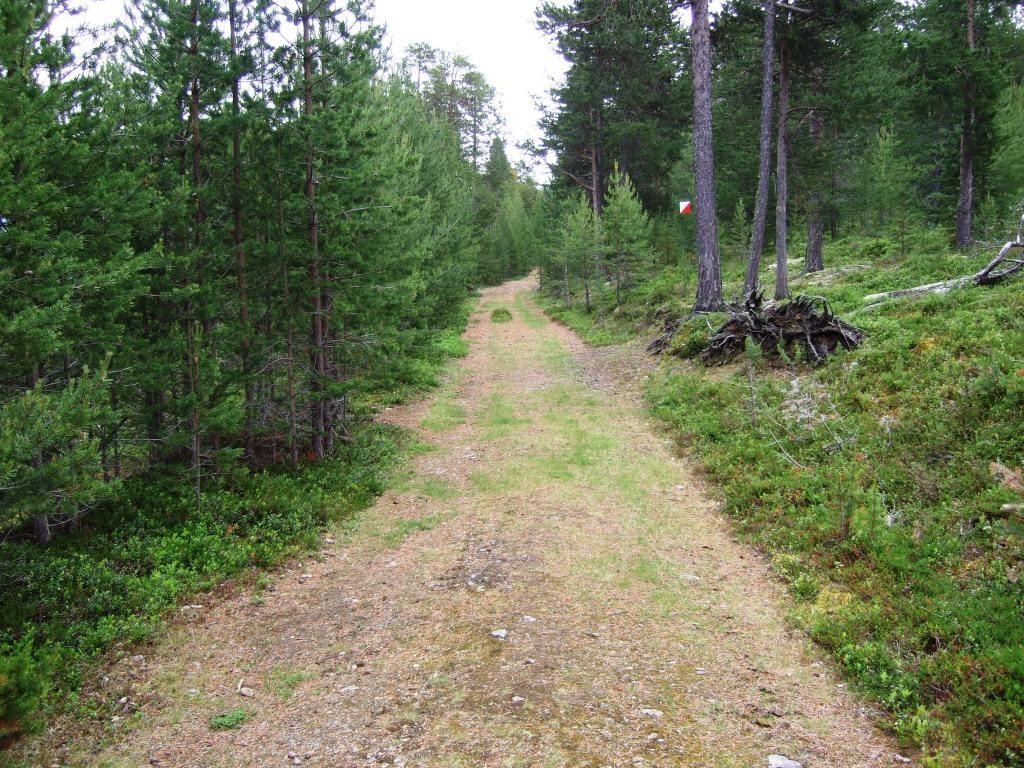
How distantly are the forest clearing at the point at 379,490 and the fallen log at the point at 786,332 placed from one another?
0.33ft

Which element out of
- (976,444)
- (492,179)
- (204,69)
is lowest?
(976,444)

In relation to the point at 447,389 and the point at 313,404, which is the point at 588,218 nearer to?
the point at 447,389

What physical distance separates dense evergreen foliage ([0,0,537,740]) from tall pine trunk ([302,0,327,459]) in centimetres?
4

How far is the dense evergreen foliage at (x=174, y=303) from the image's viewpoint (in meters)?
5.60

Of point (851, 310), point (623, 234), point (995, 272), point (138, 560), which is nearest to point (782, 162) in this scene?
point (851, 310)

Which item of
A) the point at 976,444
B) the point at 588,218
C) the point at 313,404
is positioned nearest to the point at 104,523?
the point at 313,404

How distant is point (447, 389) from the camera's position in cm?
1681

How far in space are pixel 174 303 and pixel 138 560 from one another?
3.37 m

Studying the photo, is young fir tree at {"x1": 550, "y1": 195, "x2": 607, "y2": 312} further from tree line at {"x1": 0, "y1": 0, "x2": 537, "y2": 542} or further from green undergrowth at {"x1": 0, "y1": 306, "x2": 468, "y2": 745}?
green undergrowth at {"x1": 0, "y1": 306, "x2": 468, "y2": 745}

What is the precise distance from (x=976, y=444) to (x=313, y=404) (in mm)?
9700

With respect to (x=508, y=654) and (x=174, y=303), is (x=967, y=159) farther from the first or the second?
(x=174, y=303)

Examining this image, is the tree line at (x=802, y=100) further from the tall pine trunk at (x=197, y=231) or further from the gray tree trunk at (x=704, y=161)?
the tall pine trunk at (x=197, y=231)

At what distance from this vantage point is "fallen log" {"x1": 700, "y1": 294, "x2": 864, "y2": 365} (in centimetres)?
1145

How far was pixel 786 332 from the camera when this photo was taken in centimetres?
1234
